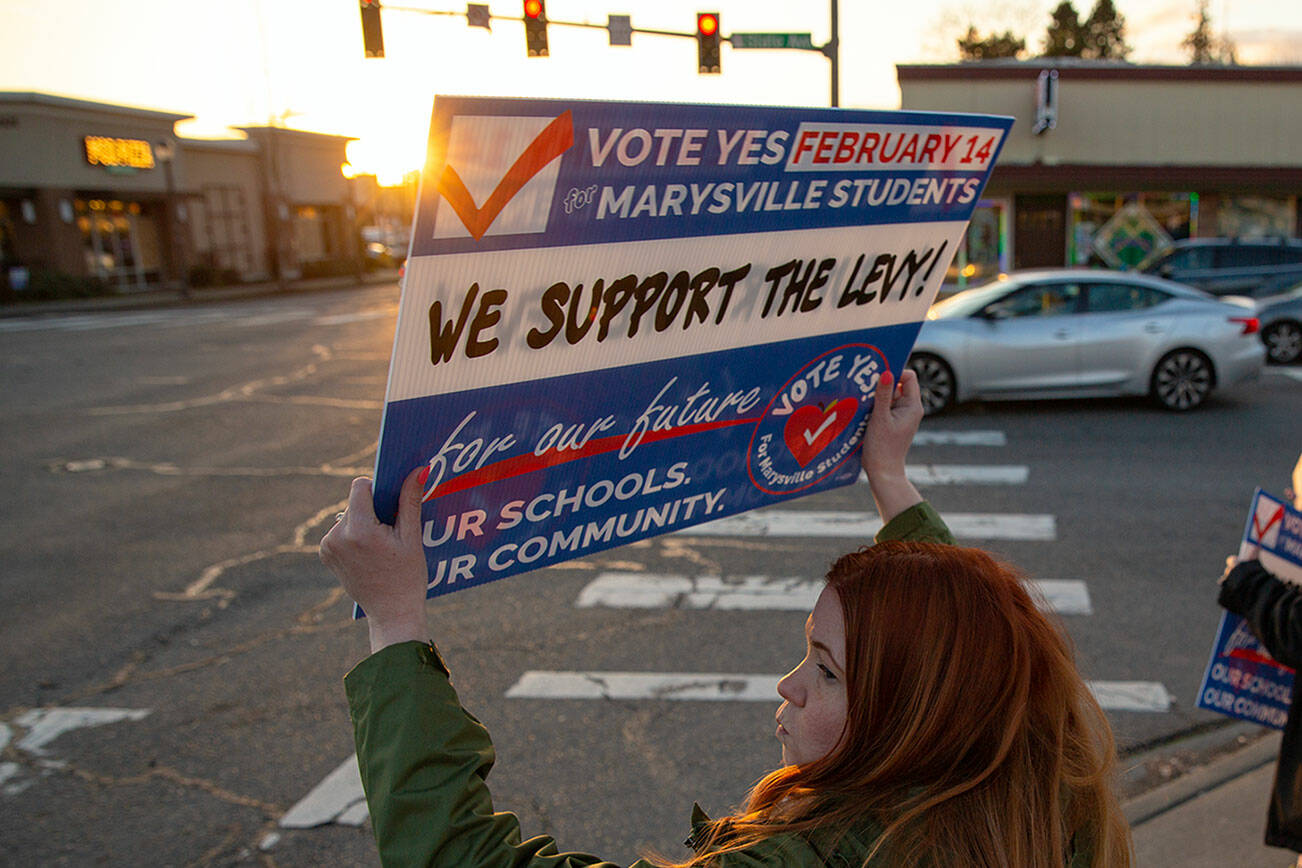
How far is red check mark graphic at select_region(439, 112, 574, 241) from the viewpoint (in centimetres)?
135

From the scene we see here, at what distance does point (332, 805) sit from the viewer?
4.07m

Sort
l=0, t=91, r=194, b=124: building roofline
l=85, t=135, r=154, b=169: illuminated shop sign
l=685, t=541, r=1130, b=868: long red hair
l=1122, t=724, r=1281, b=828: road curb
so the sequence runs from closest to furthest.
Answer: l=685, t=541, r=1130, b=868: long red hair, l=1122, t=724, r=1281, b=828: road curb, l=0, t=91, r=194, b=124: building roofline, l=85, t=135, r=154, b=169: illuminated shop sign

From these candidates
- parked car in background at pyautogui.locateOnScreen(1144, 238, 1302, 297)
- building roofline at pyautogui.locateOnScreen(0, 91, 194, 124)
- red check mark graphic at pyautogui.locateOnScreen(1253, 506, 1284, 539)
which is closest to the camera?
red check mark graphic at pyautogui.locateOnScreen(1253, 506, 1284, 539)

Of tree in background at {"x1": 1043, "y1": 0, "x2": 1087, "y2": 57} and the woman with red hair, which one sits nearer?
the woman with red hair

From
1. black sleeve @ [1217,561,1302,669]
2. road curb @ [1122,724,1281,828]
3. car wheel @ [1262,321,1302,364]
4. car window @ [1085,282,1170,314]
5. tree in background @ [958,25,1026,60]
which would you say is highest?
tree in background @ [958,25,1026,60]

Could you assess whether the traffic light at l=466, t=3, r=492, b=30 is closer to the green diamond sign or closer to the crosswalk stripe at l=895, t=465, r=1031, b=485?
the green diamond sign

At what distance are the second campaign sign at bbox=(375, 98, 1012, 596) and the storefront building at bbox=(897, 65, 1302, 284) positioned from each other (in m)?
25.4

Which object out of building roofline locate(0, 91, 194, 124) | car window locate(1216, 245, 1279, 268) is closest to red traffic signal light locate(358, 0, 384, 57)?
car window locate(1216, 245, 1279, 268)

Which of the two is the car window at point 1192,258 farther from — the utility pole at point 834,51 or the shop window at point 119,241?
the shop window at point 119,241

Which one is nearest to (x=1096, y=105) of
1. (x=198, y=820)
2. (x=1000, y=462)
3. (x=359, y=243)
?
(x=1000, y=462)

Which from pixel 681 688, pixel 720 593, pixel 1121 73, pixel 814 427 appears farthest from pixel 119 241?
pixel 814 427

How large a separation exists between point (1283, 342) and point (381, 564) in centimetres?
1634

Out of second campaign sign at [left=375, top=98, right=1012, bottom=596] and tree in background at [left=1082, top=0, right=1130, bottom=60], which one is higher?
tree in background at [left=1082, top=0, right=1130, bottom=60]

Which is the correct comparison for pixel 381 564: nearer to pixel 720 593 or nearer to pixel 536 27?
pixel 720 593
